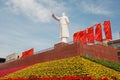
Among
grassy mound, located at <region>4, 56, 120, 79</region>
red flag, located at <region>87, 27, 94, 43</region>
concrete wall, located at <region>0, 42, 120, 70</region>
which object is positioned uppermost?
red flag, located at <region>87, 27, 94, 43</region>

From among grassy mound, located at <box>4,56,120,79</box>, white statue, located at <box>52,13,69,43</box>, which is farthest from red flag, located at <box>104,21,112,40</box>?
grassy mound, located at <box>4,56,120,79</box>

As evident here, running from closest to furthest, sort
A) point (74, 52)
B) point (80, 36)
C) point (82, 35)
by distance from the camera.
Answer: point (74, 52) → point (82, 35) → point (80, 36)

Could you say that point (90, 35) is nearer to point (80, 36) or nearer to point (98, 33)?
point (98, 33)

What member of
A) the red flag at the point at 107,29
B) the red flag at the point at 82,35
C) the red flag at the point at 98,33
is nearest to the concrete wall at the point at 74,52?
the red flag at the point at 98,33

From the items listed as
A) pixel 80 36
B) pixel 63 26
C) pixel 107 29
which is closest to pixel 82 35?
pixel 80 36

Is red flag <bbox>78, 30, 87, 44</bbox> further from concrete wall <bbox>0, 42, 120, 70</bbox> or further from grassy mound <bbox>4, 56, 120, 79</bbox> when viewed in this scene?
grassy mound <bbox>4, 56, 120, 79</bbox>

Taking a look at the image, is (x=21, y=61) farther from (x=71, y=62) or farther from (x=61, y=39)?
(x=71, y=62)

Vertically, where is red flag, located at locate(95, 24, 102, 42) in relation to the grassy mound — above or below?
above

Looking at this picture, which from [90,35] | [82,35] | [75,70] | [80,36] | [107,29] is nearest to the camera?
[75,70]

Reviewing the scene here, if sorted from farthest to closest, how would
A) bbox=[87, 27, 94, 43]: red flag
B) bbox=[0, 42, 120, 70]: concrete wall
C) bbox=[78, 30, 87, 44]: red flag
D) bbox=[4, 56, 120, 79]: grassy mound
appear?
bbox=[78, 30, 87, 44]: red flag → bbox=[87, 27, 94, 43]: red flag → bbox=[0, 42, 120, 70]: concrete wall → bbox=[4, 56, 120, 79]: grassy mound

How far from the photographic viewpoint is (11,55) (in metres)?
37.9

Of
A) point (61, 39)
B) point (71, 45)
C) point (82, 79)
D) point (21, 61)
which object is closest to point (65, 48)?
point (71, 45)

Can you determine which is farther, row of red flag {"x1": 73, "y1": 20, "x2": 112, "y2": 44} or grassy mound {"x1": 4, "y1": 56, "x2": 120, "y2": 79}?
row of red flag {"x1": 73, "y1": 20, "x2": 112, "y2": 44}

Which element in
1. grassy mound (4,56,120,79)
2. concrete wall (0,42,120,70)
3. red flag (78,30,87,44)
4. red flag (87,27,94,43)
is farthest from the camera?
red flag (78,30,87,44)
